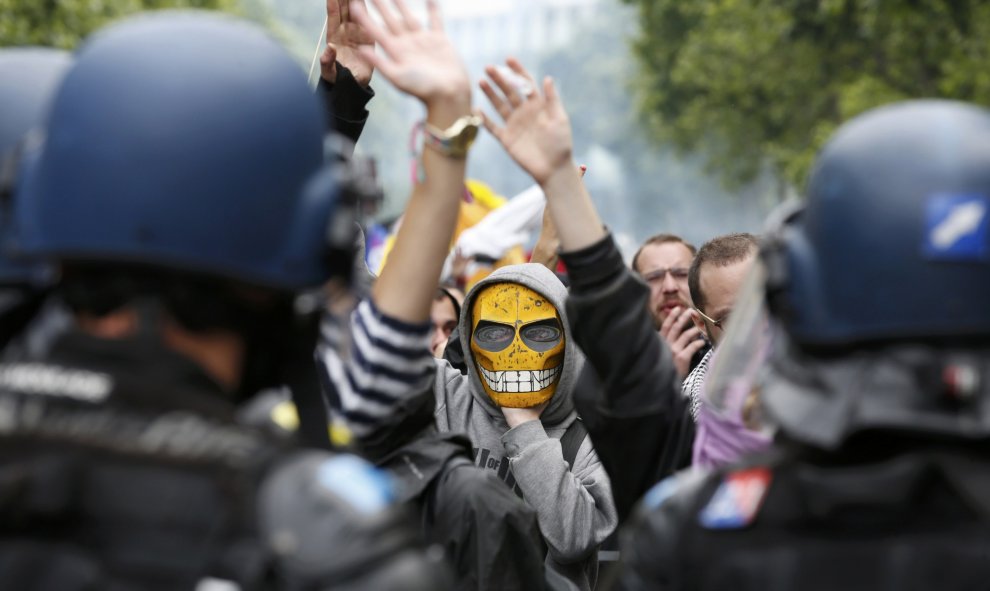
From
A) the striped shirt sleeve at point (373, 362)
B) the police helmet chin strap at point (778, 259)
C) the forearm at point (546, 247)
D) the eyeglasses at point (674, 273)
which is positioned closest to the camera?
the police helmet chin strap at point (778, 259)

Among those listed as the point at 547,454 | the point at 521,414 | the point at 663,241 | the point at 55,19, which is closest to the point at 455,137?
the point at 547,454

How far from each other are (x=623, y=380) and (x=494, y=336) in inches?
84.0

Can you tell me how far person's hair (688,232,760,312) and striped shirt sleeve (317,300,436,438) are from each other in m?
2.73

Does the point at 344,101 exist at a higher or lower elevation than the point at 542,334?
higher

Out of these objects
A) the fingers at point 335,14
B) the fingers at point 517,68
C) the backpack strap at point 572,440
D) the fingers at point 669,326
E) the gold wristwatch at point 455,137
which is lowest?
the backpack strap at point 572,440

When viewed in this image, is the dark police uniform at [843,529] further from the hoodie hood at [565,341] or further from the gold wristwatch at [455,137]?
the hoodie hood at [565,341]

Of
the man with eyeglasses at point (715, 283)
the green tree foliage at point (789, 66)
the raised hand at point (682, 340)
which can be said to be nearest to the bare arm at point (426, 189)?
the man with eyeglasses at point (715, 283)

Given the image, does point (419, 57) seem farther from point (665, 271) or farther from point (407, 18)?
point (665, 271)

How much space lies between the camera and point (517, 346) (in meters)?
5.09

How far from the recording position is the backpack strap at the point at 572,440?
4.97 m

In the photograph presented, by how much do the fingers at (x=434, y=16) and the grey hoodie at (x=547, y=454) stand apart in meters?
2.03

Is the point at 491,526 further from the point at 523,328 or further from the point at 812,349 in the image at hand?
the point at 812,349

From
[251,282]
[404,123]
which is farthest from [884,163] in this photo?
[404,123]

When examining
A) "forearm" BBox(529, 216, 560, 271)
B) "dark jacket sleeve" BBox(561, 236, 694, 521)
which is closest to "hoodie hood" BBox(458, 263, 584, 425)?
"forearm" BBox(529, 216, 560, 271)
